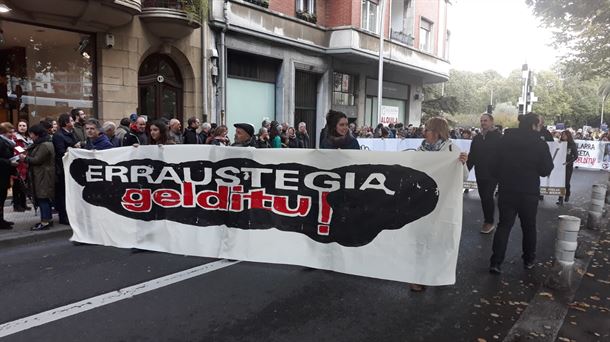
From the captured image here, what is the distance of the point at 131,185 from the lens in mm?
5898

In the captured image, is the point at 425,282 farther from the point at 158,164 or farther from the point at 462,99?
the point at 462,99

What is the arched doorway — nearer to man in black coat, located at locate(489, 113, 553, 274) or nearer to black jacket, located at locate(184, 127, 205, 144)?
black jacket, located at locate(184, 127, 205, 144)

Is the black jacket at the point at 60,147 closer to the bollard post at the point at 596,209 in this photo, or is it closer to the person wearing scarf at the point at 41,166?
the person wearing scarf at the point at 41,166

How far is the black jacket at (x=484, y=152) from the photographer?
727 cm

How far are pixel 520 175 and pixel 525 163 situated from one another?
15 centimetres

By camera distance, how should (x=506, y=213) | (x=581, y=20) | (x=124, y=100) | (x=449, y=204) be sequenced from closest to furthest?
(x=449, y=204)
(x=506, y=213)
(x=124, y=100)
(x=581, y=20)

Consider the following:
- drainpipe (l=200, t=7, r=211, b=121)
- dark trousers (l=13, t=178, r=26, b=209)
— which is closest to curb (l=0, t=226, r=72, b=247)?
dark trousers (l=13, t=178, r=26, b=209)

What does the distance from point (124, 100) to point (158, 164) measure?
7.19 m

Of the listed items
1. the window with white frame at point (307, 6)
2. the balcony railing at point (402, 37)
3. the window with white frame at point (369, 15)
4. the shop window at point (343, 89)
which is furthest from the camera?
the balcony railing at point (402, 37)

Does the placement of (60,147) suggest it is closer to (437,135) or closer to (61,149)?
(61,149)

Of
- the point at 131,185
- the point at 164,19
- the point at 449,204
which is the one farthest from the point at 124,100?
the point at 449,204

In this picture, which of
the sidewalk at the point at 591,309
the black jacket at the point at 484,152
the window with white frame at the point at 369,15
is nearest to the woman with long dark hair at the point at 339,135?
the sidewalk at the point at 591,309

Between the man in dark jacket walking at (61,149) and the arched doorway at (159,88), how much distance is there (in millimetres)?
6043

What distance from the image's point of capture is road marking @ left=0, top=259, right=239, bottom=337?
3.85m
